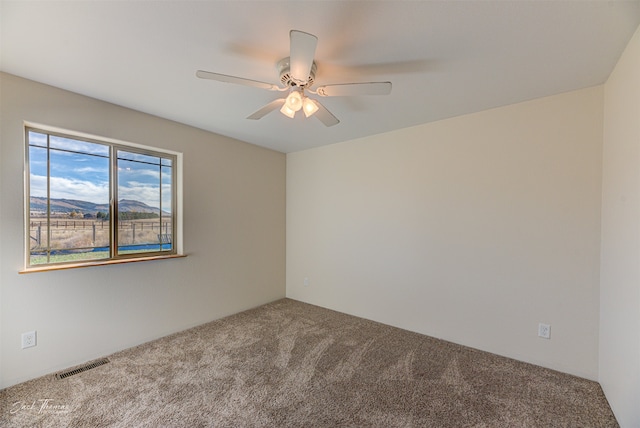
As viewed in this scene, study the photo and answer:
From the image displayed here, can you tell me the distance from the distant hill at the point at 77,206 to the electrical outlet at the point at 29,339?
37.6 inches

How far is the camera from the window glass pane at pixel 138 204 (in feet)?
8.64

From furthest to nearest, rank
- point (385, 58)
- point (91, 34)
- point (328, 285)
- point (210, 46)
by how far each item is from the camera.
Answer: point (328, 285)
point (385, 58)
point (210, 46)
point (91, 34)

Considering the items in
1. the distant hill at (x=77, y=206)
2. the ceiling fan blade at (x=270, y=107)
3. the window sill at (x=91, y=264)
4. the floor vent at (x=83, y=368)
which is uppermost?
the ceiling fan blade at (x=270, y=107)

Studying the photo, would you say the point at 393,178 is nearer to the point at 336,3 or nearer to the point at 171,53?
the point at 336,3

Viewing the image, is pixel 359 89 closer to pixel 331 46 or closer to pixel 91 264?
pixel 331 46

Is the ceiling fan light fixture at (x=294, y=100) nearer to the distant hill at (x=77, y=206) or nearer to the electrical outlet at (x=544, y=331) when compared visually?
the distant hill at (x=77, y=206)

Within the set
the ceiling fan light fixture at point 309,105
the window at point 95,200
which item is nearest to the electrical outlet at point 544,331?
the ceiling fan light fixture at point 309,105

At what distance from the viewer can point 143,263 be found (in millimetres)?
2674

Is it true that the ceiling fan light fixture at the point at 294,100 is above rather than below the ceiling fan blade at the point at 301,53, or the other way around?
below

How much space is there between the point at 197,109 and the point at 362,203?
2129mm

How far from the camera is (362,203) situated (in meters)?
3.41

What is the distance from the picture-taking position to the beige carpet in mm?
1694

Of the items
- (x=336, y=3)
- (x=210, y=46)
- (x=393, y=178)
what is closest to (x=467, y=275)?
(x=393, y=178)

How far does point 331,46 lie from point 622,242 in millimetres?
2207
